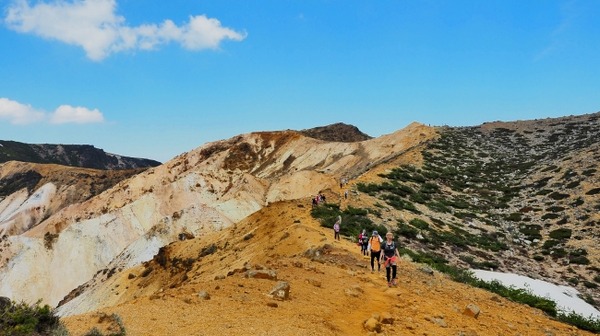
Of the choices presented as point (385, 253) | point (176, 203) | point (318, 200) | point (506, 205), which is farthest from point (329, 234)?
point (176, 203)

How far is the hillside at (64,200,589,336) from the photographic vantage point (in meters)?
9.96

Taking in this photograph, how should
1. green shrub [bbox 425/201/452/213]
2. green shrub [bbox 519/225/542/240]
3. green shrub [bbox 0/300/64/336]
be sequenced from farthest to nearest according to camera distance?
green shrub [bbox 425/201/452/213] → green shrub [bbox 519/225/542/240] → green shrub [bbox 0/300/64/336]

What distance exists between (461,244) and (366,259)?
1262 cm

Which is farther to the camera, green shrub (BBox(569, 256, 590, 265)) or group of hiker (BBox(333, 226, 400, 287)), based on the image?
green shrub (BBox(569, 256, 590, 265))

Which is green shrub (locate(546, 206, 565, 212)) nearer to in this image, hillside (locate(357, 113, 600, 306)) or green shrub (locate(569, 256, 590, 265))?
hillside (locate(357, 113, 600, 306))

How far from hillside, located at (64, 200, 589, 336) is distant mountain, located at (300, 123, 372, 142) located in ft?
320

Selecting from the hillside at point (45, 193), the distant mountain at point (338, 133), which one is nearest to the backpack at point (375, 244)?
the hillside at point (45, 193)

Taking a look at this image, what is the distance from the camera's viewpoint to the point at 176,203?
6869cm

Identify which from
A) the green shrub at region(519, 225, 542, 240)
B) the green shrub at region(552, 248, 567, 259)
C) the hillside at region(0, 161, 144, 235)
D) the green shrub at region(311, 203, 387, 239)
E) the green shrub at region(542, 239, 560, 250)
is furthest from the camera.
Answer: the hillside at region(0, 161, 144, 235)

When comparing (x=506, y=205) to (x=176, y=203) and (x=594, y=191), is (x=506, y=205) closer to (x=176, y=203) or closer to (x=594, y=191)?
(x=594, y=191)

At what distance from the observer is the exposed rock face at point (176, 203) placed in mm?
52625

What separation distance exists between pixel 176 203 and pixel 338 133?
2552 inches

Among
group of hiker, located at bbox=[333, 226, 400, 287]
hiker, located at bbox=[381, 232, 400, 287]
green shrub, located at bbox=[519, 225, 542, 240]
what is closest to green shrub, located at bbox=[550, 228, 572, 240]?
green shrub, located at bbox=[519, 225, 542, 240]

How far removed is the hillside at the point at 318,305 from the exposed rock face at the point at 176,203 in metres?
31.0
